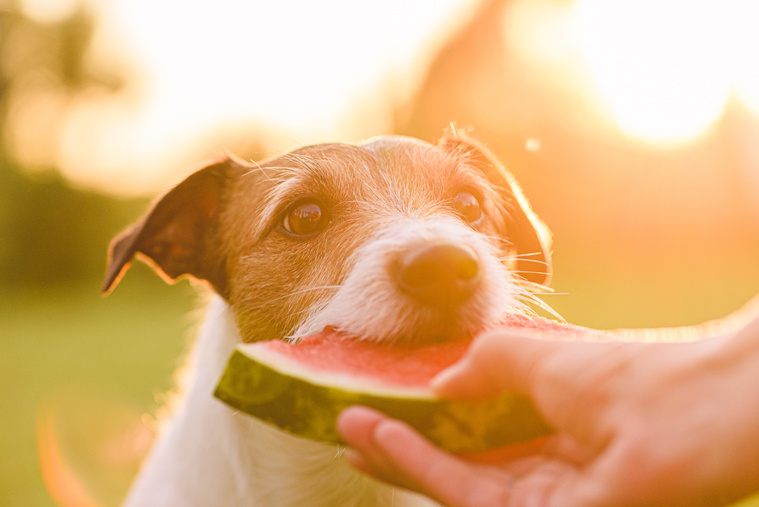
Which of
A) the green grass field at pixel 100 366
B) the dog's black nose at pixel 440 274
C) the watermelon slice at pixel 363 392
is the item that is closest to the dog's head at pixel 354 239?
the dog's black nose at pixel 440 274

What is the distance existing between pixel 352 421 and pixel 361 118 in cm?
1582

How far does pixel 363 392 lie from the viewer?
6.51 ft

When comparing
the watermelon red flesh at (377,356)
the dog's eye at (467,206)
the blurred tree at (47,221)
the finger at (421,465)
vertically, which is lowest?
the blurred tree at (47,221)

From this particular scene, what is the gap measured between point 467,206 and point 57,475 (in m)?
6.37

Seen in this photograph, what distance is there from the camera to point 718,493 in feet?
4.70

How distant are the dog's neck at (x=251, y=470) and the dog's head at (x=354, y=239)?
0.51m

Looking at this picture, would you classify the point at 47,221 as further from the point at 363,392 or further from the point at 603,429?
the point at 603,429

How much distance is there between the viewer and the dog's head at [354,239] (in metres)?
2.43

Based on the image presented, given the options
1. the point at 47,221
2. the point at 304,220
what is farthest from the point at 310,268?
the point at 47,221

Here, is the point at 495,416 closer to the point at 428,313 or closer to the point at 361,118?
the point at 428,313

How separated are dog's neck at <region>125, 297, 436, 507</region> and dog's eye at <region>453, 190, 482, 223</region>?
160 centimetres

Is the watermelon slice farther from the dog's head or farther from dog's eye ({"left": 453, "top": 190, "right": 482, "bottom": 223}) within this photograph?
dog's eye ({"left": 453, "top": 190, "right": 482, "bottom": 223})

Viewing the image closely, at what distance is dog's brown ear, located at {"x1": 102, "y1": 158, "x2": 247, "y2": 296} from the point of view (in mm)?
3541

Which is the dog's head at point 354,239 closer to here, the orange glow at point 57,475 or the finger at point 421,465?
the finger at point 421,465
